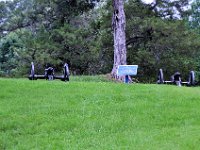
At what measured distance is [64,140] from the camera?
25.0ft

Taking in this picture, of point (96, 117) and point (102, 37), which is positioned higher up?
point (102, 37)

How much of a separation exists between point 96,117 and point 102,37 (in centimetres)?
1787

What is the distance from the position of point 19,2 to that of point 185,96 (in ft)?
132

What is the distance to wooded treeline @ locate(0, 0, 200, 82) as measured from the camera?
965 inches

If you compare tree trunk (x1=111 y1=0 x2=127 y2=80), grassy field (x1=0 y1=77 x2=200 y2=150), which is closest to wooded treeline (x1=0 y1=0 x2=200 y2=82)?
tree trunk (x1=111 y1=0 x2=127 y2=80)

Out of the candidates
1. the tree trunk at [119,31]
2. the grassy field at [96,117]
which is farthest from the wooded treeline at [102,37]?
the grassy field at [96,117]

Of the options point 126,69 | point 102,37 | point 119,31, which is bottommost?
point 126,69

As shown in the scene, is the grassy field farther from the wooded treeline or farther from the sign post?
the wooded treeline

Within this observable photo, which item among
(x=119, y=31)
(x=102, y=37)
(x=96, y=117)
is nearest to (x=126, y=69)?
(x=96, y=117)

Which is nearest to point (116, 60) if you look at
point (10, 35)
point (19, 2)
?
point (10, 35)

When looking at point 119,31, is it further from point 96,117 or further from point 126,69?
point 96,117

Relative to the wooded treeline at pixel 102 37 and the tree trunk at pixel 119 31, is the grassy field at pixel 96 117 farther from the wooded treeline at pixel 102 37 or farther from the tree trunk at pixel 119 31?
the wooded treeline at pixel 102 37

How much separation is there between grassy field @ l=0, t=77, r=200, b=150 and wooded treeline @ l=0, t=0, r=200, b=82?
10.1 metres

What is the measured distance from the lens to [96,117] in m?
8.92
